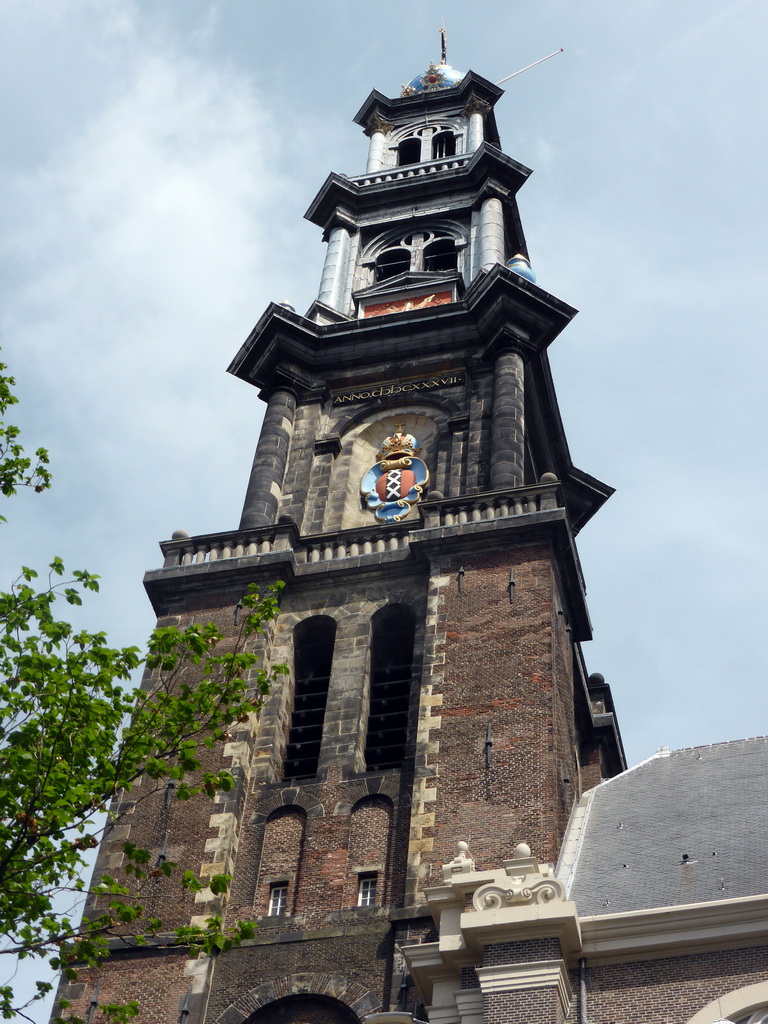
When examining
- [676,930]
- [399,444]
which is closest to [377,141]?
[399,444]

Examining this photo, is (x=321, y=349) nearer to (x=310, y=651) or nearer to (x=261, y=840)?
(x=310, y=651)

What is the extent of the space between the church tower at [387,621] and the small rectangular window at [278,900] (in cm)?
5

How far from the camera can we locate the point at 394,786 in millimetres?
28266

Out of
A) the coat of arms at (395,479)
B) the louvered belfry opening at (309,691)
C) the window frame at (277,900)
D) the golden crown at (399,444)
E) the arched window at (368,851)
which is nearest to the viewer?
the arched window at (368,851)

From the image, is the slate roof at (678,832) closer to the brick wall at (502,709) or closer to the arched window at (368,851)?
the brick wall at (502,709)

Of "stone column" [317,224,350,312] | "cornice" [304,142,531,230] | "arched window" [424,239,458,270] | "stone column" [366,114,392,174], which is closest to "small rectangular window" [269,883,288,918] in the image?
"stone column" [317,224,350,312]

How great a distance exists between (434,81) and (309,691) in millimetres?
29765

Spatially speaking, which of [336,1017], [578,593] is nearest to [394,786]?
[336,1017]

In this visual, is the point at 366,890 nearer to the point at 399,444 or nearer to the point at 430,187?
the point at 399,444

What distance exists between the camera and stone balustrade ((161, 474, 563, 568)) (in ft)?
106

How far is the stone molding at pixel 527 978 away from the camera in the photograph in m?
20.2

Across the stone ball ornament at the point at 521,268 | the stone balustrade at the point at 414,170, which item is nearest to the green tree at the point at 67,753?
the stone ball ornament at the point at 521,268

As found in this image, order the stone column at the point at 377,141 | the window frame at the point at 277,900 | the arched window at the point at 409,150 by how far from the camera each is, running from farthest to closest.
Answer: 1. the arched window at the point at 409,150
2. the stone column at the point at 377,141
3. the window frame at the point at 277,900

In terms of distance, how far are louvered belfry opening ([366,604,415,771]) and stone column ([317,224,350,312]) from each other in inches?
502
